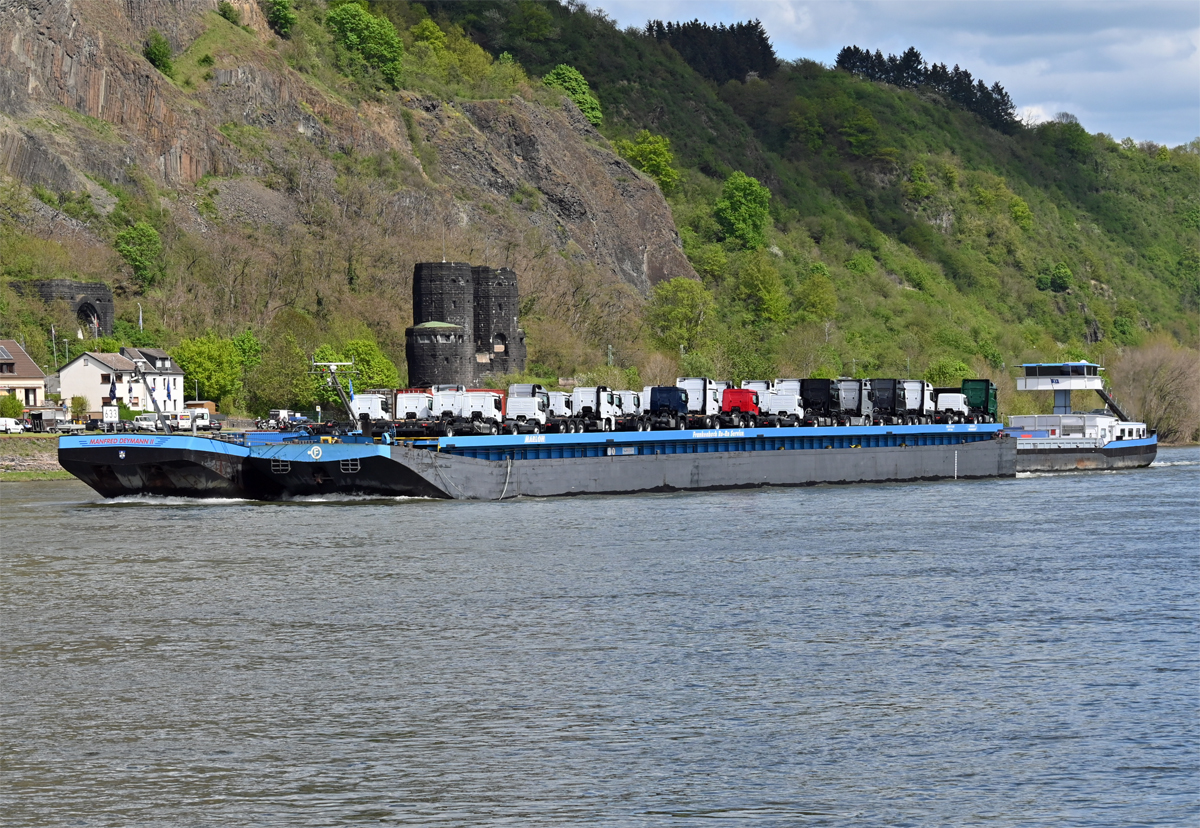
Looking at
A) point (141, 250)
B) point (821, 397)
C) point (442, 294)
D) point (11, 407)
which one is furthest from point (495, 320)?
point (821, 397)

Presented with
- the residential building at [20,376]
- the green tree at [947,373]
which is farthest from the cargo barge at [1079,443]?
the residential building at [20,376]

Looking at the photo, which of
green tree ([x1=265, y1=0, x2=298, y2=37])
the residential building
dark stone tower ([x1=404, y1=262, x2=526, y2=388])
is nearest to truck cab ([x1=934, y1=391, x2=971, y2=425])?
dark stone tower ([x1=404, y1=262, x2=526, y2=388])

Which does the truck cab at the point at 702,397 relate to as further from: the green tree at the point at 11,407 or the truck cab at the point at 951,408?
the green tree at the point at 11,407

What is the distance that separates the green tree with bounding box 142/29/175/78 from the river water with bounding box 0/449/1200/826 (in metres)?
127

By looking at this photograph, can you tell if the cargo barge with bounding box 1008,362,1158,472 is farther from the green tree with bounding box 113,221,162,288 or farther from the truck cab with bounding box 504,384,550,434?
the green tree with bounding box 113,221,162,288

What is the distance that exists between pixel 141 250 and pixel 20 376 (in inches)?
1307

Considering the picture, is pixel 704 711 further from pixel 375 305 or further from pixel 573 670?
pixel 375 305

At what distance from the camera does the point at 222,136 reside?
16612cm

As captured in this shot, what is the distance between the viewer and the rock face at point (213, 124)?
506ft

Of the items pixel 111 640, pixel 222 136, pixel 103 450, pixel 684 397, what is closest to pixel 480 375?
pixel 222 136

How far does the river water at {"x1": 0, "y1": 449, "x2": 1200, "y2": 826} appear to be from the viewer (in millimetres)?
22094

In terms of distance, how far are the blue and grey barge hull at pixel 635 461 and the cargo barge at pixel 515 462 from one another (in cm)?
5

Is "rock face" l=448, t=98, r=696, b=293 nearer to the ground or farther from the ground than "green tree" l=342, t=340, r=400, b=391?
farther from the ground

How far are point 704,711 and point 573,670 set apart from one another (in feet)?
13.4
